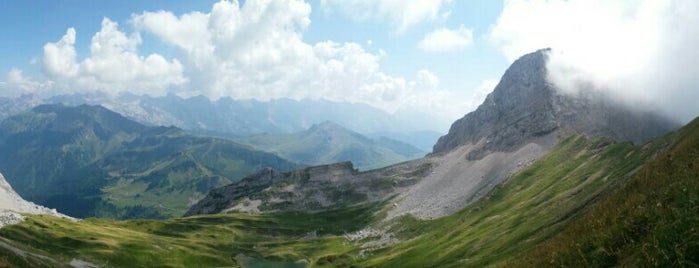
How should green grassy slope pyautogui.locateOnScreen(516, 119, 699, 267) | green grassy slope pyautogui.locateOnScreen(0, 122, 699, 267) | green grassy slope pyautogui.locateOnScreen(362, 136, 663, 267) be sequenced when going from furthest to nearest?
1. green grassy slope pyautogui.locateOnScreen(362, 136, 663, 267)
2. green grassy slope pyautogui.locateOnScreen(0, 122, 699, 267)
3. green grassy slope pyautogui.locateOnScreen(516, 119, 699, 267)

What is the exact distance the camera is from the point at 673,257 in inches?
725

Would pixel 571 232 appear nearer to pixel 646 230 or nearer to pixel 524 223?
pixel 646 230

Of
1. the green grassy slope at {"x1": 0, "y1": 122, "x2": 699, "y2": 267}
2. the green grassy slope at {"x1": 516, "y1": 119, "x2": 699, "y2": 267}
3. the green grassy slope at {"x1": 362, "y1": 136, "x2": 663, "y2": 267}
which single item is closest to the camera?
the green grassy slope at {"x1": 516, "y1": 119, "x2": 699, "y2": 267}

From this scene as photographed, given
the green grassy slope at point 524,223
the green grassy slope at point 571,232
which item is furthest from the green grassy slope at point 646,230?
the green grassy slope at point 524,223

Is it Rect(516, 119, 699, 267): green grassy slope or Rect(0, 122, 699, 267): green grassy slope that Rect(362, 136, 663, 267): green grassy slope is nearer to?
Rect(0, 122, 699, 267): green grassy slope

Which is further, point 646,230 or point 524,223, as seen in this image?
point 524,223

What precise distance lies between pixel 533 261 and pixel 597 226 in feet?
14.0

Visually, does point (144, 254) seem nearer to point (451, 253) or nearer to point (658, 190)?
point (451, 253)

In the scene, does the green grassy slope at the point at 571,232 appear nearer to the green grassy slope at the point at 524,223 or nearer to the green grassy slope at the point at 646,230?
the green grassy slope at the point at 646,230

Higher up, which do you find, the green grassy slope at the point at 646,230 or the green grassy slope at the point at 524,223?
the green grassy slope at the point at 646,230

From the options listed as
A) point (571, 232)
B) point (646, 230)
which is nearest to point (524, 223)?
point (571, 232)

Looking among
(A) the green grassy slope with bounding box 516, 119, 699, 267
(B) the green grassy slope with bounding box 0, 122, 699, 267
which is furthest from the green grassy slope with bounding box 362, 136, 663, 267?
(A) the green grassy slope with bounding box 516, 119, 699, 267

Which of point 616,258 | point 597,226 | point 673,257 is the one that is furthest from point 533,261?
point 673,257

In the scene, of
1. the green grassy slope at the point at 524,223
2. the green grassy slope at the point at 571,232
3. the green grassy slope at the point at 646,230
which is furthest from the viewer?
the green grassy slope at the point at 524,223
